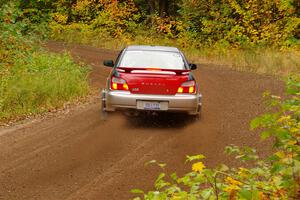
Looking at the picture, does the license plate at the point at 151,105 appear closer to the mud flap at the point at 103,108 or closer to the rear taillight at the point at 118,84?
the rear taillight at the point at 118,84

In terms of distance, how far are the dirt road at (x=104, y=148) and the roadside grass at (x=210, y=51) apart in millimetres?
8534

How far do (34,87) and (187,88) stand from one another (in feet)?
13.1

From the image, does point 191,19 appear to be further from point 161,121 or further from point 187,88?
point 187,88

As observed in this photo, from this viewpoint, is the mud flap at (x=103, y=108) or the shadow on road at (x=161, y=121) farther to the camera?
the mud flap at (x=103, y=108)

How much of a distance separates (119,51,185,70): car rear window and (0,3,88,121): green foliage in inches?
96.8

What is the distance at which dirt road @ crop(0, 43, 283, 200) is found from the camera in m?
6.79

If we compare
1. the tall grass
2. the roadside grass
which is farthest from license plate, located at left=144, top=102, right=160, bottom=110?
the roadside grass

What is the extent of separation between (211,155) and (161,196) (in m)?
4.47

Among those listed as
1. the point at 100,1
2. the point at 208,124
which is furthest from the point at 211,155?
the point at 100,1

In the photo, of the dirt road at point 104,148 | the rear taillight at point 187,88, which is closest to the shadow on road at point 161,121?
the dirt road at point 104,148

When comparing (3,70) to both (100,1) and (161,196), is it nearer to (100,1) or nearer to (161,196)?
(161,196)

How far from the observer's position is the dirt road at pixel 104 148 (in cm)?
679

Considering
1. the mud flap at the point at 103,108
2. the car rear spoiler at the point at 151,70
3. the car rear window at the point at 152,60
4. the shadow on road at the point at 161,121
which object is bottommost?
the shadow on road at the point at 161,121

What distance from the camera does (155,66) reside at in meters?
10.6
